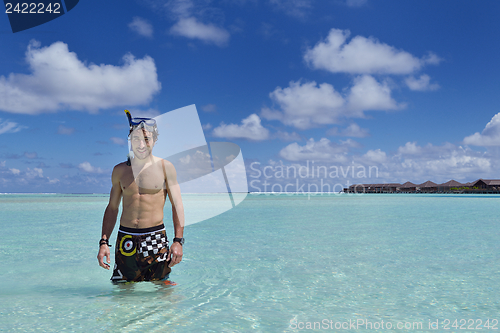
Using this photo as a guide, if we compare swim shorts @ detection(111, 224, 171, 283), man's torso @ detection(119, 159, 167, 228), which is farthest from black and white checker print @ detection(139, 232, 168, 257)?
A: man's torso @ detection(119, 159, 167, 228)

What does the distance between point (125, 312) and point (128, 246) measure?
2.60ft

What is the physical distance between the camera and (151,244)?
3.96 meters

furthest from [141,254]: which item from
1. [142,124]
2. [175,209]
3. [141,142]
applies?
[142,124]

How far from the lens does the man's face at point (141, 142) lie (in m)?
3.74

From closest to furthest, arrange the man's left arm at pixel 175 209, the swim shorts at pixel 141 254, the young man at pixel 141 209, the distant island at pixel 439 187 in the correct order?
the man's left arm at pixel 175 209 → the young man at pixel 141 209 → the swim shorts at pixel 141 254 → the distant island at pixel 439 187

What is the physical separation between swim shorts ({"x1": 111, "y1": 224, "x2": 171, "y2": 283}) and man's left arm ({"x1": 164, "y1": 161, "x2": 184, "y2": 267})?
29cm

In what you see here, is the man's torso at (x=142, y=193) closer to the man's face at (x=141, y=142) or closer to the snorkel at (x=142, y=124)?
the man's face at (x=141, y=142)

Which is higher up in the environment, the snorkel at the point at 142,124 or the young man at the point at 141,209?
the snorkel at the point at 142,124

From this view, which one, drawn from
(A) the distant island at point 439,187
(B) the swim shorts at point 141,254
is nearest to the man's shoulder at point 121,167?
(B) the swim shorts at point 141,254

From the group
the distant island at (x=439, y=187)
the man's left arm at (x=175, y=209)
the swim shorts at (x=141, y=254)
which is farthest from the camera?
the distant island at (x=439, y=187)

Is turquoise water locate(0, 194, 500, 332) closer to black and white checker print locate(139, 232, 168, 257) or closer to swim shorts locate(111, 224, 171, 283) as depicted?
swim shorts locate(111, 224, 171, 283)

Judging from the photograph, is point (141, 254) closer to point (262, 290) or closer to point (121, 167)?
point (121, 167)

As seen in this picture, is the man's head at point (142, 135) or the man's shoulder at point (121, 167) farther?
the man's shoulder at point (121, 167)

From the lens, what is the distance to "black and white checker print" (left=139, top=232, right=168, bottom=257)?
394cm
